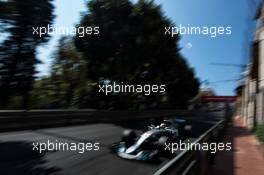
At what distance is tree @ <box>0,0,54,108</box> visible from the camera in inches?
928

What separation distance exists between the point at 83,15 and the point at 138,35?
5044mm

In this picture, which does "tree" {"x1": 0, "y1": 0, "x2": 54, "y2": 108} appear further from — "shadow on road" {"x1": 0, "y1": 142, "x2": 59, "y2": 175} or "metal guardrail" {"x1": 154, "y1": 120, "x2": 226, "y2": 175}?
"metal guardrail" {"x1": 154, "y1": 120, "x2": 226, "y2": 175}

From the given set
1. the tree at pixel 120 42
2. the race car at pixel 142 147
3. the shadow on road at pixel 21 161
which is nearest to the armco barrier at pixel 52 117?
the shadow on road at pixel 21 161

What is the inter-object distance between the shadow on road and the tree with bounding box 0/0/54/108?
12.7 m

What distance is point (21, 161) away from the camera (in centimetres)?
957

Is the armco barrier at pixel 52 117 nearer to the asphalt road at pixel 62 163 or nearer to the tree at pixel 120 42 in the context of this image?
the asphalt road at pixel 62 163

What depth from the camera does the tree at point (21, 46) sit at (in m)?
23.6

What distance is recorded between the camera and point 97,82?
41969 millimetres

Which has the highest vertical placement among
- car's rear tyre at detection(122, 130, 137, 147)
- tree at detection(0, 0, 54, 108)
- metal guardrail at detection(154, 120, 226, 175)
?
tree at detection(0, 0, 54, 108)

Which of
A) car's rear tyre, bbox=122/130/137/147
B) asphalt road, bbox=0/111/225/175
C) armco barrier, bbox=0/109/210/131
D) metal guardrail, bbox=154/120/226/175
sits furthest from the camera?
armco barrier, bbox=0/109/210/131

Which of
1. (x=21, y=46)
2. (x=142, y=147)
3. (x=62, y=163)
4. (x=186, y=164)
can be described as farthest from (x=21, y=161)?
(x=21, y=46)

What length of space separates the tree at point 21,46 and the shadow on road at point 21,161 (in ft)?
41.7

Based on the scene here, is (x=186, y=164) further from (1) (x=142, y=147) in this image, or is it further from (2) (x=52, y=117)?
(2) (x=52, y=117)

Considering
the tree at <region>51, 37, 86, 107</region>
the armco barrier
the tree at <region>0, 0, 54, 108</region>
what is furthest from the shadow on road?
the tree at <region>51, 37, 86, 107</region>
